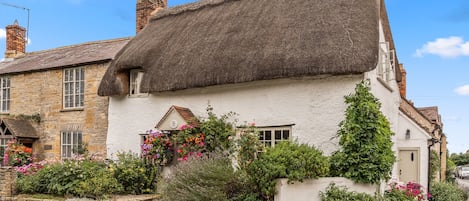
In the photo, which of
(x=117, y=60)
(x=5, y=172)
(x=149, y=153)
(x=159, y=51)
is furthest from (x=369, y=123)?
(x=5, y=172)

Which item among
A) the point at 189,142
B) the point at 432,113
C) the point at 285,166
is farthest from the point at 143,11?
the point at 432,113

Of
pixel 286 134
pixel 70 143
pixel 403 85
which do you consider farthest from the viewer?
pixel 403 85

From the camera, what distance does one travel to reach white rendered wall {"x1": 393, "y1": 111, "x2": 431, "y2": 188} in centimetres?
1402

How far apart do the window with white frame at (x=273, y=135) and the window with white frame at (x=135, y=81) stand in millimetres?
4637

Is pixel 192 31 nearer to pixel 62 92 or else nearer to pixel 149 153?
pixel 149 153

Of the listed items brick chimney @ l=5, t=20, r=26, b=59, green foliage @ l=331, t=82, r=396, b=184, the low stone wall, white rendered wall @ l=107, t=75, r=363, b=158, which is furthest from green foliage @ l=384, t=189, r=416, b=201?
brick chimney @ l=5, t=20, r=26, b=59

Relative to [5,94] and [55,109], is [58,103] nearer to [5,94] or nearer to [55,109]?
[55,109]

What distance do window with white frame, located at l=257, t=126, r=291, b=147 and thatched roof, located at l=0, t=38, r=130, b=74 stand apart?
22.2 ft

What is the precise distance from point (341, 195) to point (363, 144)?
4.29ft

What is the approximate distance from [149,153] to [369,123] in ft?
20.7

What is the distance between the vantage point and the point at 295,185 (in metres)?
8.63

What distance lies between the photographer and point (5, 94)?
690 inches

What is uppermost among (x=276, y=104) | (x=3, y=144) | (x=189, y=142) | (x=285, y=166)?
(x=276, y=104)

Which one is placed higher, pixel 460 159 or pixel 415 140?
pixel 415 140
